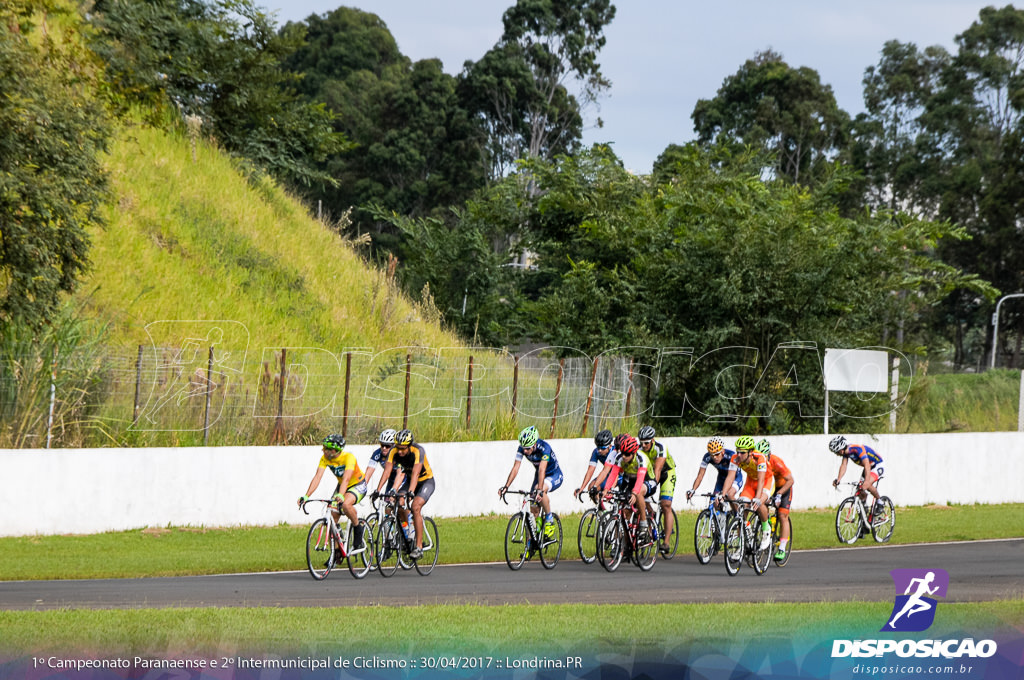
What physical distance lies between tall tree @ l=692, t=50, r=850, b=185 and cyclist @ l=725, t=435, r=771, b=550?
166ft

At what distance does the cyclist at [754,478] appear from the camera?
15266 millimetres

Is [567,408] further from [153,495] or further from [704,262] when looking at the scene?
[153,495]

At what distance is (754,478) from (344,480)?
5.55 meters

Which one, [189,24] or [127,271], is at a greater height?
[189,24]

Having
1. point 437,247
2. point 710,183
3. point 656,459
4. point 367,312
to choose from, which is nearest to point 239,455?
point 656,459

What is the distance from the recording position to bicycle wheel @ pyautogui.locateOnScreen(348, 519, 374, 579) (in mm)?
14266

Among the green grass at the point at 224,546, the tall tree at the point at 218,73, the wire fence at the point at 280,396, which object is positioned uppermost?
the tall tree at the point at 218,73

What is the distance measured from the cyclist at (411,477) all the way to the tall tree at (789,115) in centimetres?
5229

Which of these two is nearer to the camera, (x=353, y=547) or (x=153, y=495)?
(x=353, y=547)

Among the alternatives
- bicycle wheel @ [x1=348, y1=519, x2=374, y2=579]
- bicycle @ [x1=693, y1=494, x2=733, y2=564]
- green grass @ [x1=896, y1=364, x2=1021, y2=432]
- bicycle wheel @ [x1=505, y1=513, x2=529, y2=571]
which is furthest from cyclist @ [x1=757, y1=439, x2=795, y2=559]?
green grass @ [x1=896, y1=364, x2=1021, y2=432]

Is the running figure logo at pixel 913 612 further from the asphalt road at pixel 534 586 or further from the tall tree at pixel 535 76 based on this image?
the tall tree at pixel 535 76

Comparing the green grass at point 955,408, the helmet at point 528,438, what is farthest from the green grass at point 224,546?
the green grass at point 955,408

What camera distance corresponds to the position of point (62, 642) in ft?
29.4

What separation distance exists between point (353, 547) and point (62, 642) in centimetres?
553
